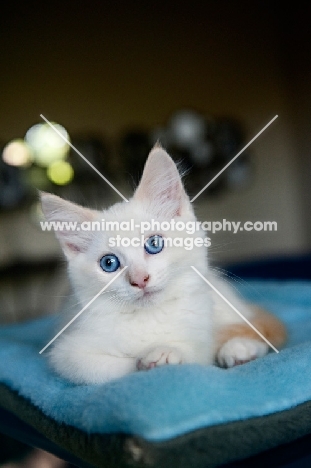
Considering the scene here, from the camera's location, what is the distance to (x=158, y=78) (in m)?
1.07

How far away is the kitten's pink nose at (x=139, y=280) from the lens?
71cm

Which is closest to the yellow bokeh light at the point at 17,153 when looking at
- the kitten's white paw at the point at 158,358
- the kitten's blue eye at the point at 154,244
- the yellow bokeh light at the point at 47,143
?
the yellow bokeh light at the point at 47,143

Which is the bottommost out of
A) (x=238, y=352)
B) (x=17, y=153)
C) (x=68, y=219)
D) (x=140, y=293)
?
(x=238, y=352)

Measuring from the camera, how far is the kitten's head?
29.1 inches

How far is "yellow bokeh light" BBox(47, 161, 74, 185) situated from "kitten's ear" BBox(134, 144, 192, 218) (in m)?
0.23

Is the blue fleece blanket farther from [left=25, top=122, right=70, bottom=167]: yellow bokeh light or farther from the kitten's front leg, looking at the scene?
[left=25, top=122, right=70, bottom=167]: yellow bokeh light

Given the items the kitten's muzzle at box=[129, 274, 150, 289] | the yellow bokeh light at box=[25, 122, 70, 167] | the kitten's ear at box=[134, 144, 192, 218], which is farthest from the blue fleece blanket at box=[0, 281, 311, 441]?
the yellow bokeh light at box=[25, 122, 70, 167]

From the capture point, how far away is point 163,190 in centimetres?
80

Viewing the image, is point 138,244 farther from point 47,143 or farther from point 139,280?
point 47,143

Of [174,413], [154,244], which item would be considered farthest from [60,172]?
[174,413]

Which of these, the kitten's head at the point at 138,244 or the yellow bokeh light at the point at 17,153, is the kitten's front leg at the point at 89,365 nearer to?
the kitten's head at the point at 138,244

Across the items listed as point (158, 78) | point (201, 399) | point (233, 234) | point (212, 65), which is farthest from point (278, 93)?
point (201, 399)

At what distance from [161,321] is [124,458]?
0.28 m

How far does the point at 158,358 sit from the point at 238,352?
16cm
